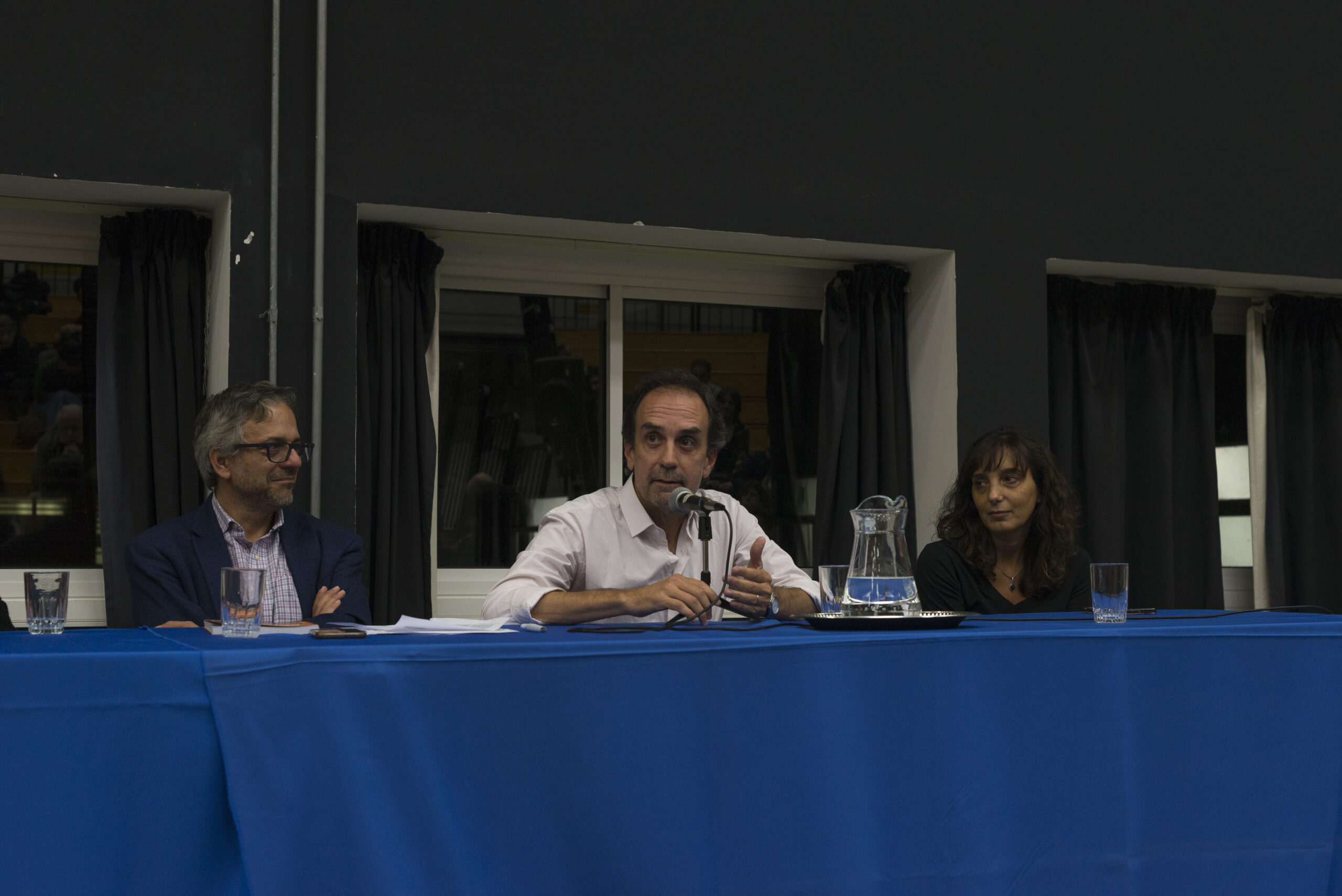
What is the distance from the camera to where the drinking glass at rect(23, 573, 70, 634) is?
1.83 m

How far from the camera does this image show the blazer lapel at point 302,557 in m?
2.78

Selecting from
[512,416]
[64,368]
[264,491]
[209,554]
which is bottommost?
[209,554]

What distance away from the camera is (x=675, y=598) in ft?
6.70

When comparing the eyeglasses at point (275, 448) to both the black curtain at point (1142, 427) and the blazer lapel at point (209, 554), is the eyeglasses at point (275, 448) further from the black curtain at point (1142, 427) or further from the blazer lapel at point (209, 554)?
the black curtain at point (1142, 427)

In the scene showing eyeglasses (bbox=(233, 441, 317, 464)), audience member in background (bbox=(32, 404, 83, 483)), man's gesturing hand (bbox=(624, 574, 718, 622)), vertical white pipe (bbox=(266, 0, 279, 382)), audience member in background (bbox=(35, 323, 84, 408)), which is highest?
vertical white pipe (bbox=(266, 0, 279, 382))

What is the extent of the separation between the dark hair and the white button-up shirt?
4.6 inches

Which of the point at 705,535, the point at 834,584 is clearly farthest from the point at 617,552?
the point at 834,584

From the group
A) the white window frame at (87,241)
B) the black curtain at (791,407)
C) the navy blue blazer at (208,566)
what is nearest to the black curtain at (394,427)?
the white window frame at (87,241)

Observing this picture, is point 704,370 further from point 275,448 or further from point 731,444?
point 275,448

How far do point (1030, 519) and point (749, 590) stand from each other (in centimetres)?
95

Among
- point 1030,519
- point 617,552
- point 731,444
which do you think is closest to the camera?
point 617,552

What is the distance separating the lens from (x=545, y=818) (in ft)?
5.23

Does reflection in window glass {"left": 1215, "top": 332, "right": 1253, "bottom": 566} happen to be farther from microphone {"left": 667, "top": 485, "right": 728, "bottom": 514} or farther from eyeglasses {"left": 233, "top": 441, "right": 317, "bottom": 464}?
eyeglasses {"left": 233, "top": 441, "right": 317, "bottom": 464}

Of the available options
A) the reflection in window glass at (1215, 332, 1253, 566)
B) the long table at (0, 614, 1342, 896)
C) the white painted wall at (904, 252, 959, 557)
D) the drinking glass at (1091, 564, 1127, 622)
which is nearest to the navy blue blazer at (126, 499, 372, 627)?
the long table at (0, 614, 1342, 896)
